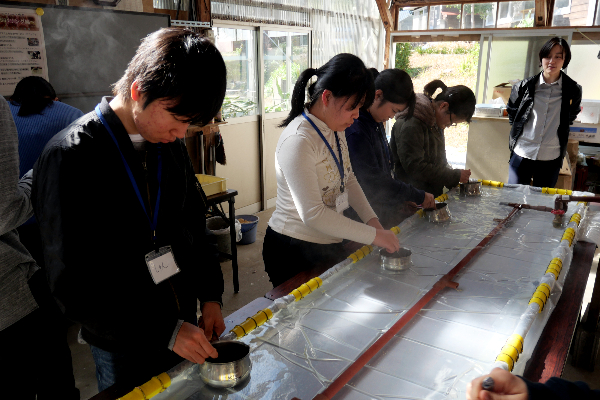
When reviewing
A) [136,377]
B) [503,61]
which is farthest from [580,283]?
[503,61]

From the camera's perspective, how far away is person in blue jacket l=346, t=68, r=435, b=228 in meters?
1.89

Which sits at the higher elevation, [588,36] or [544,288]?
[588,36]

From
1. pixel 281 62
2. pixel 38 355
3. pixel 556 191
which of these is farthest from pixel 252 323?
pixel 281 62

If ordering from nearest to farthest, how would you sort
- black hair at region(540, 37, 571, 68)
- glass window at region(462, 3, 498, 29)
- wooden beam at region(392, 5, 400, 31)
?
black hair at region(540, 37, 571, 68), glass window at region(462, 3, 498, 29), wooden beam at region(392, 5, 400, 31)

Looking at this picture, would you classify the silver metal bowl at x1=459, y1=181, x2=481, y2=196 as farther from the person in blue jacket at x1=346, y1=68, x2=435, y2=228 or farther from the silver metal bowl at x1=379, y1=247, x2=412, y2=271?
the silver metal bowl at x1=379, y1=247, x2=412, y2=271

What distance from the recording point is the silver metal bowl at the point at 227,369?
3.05 ft

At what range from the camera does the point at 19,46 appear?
7.68 feet

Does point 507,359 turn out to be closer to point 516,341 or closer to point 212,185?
point 516,341

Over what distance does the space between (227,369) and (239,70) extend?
12.8 ft

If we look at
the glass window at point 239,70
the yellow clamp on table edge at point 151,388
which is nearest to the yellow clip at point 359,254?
the yellow clamp on table edge at point 151,388

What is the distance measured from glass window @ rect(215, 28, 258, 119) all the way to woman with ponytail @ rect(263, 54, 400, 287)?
288 cm

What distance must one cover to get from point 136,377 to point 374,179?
50.5 inches

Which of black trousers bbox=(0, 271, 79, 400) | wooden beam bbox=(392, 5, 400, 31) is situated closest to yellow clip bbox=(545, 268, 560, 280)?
black trousers bbox=(0, 271, 79, 400)

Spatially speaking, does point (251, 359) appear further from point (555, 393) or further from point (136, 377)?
point (555, 393)
